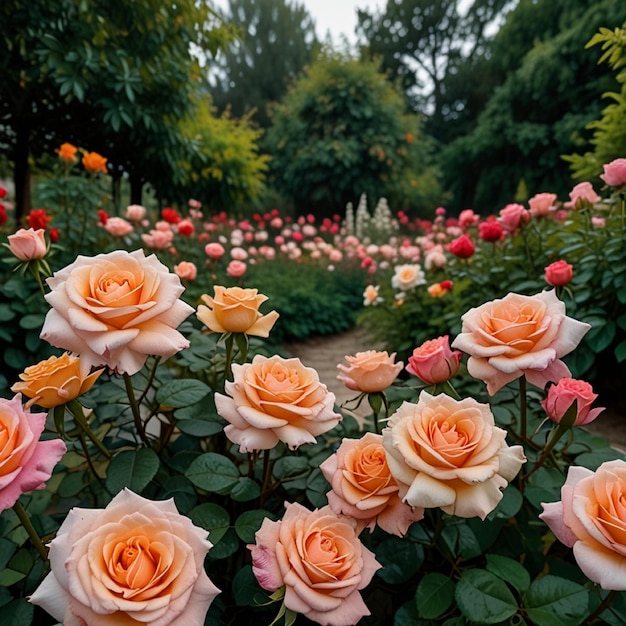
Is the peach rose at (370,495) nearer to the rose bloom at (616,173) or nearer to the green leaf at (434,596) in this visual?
the green leaf at (434,596)

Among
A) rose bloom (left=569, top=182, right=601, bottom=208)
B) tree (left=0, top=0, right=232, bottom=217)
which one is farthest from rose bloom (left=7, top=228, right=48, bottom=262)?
tree (left=0, top=0, right=232, bottom=217)

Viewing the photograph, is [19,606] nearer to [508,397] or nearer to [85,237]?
[508,397]

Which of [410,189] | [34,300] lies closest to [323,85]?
[410,189]

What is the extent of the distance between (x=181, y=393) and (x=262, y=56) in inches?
739

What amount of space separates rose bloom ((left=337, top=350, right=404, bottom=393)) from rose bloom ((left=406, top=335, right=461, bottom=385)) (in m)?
0.03

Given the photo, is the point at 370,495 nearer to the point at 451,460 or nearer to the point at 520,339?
the point at 451,460

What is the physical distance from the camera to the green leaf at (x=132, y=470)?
2.08ft

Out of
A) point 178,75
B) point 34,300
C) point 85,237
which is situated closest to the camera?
point 34,300

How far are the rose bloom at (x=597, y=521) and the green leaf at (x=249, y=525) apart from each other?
35 cm

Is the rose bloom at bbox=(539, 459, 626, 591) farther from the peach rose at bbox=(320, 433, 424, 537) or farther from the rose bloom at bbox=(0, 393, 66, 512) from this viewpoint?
the rose bloom at bbox=(0, 393, 66, 512)

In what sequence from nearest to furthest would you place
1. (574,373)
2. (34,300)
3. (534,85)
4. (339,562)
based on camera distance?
(339,562), (574,373), (34,300), (534,85)

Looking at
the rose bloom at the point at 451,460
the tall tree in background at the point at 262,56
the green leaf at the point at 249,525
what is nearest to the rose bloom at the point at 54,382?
the green leaf at the point at 249,525

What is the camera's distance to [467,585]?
56 centimetres

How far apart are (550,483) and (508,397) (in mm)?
187
